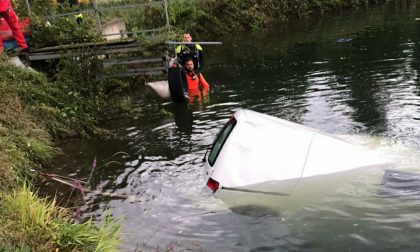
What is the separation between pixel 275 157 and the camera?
573cm

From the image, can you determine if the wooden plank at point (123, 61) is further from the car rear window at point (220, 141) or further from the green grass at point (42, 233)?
the green grass at point (42, 233)

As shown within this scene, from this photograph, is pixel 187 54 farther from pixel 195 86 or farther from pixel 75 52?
pixel 75 52

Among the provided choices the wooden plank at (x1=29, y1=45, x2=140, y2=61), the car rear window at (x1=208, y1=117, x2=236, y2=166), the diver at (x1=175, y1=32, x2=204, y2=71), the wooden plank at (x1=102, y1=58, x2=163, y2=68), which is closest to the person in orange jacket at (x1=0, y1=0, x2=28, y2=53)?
the wooden plank at (x1=29, y1=45, x2=140, y2=61)

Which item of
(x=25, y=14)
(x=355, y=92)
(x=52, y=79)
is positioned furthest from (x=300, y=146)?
(x=25, y=14)

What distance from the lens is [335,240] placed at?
4957 mm

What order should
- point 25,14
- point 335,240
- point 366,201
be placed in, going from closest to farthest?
point 335,240
point 366,201
point 25,14

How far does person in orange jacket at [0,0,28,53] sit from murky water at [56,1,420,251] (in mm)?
3269

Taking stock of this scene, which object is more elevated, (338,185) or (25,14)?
(25,14)

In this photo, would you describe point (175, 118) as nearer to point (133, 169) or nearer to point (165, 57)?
point (165, 57)

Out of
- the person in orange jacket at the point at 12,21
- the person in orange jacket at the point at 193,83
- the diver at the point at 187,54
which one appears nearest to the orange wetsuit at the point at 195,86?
the person in orange jacket at the point at 193,83

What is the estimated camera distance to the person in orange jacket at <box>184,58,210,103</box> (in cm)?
1188

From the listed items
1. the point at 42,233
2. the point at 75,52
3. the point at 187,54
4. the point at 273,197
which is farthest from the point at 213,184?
the point at 75,52

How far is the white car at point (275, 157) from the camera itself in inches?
223

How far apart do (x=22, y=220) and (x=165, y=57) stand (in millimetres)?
7904
